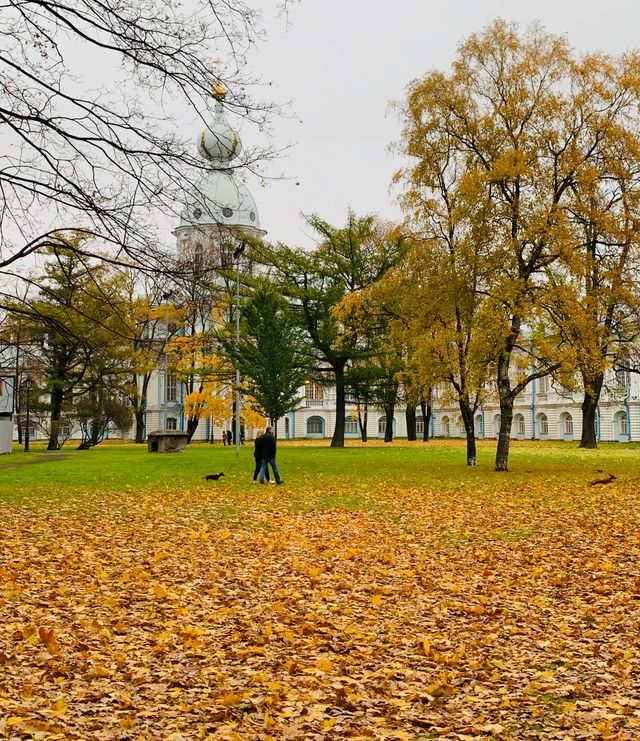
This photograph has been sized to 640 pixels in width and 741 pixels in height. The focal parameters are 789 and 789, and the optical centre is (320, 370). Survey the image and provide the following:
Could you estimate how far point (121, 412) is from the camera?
4712 cm

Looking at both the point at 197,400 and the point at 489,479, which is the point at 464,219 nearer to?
the point at 489,479

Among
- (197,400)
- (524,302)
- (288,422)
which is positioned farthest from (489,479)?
(288,422)

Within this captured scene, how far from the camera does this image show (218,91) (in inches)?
338

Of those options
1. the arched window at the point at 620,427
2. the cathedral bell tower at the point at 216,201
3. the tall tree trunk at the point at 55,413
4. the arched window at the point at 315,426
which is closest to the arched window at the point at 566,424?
the arched window at the point at 620,427

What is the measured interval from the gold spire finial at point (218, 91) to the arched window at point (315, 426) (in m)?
75.9

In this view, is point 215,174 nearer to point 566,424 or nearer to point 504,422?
point 504,422

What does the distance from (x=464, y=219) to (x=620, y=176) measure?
4.45m

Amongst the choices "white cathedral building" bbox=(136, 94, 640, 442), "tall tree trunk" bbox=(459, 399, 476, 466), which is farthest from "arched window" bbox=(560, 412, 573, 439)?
"tall tree trunk" bbox=(459, 399, 476, 466)

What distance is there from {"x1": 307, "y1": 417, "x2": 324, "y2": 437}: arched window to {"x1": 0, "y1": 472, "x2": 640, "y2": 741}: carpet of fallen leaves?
7153cm

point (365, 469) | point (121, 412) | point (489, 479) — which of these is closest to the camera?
point (489, 479)

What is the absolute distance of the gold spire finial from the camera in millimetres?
8539

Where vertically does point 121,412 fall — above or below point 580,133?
below

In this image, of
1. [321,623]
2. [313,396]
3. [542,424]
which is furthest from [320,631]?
[313,396]

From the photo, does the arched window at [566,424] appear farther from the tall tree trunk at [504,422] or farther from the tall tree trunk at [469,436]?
the tall tree trunk at [504,422]
